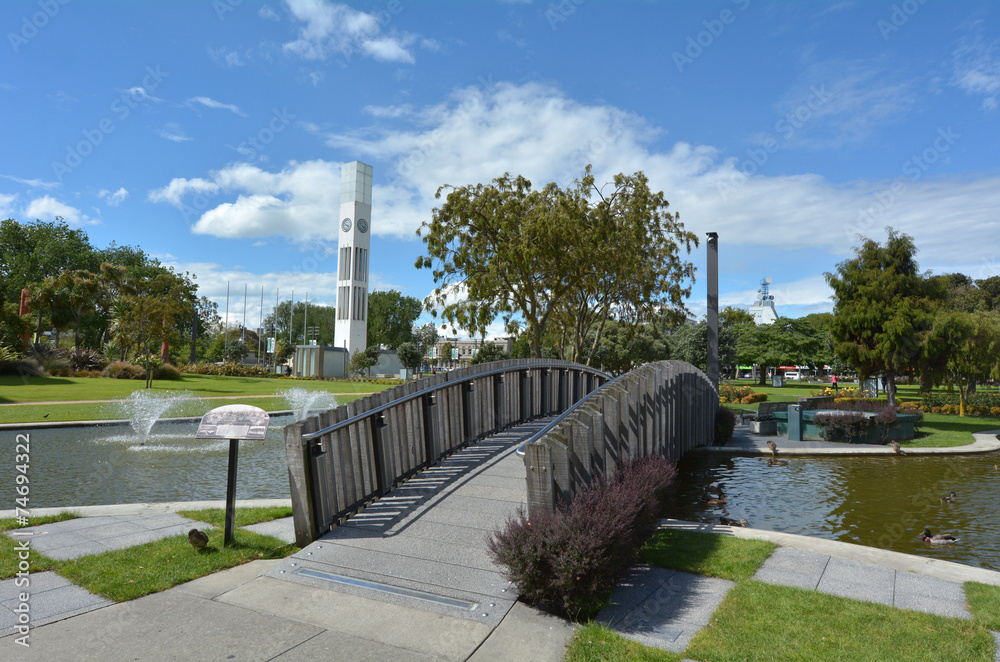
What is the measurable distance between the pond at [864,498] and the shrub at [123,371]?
35.4m

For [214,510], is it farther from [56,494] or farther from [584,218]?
[584,218]

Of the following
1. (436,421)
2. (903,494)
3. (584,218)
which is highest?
(584,218)

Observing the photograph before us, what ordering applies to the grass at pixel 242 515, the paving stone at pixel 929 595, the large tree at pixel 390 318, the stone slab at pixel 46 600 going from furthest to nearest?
the large tree at pixel 390 318 → the grass at pixel 242 515 → the paving stone at pixel 929 595 → the stone slab at pixel 46 600

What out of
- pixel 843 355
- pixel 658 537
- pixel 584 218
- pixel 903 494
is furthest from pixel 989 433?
pixel 658 537

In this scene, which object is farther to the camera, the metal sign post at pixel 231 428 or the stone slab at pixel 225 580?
the metal sign post at pixel 231 428

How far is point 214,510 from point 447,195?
50.3ft

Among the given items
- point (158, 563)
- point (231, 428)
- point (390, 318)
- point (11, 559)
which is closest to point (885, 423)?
point (231, 428)

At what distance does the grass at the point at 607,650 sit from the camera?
4016 mm

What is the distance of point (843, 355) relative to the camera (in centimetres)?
2456

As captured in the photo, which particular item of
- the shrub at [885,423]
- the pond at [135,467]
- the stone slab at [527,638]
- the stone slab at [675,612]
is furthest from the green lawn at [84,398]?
the shrub at [885,423]

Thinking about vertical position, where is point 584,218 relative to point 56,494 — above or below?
above

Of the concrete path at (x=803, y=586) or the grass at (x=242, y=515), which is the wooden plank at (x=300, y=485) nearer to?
the grass at (x=242, y=515)

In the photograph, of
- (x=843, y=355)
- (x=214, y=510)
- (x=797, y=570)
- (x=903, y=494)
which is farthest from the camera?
(x=843, y=355)

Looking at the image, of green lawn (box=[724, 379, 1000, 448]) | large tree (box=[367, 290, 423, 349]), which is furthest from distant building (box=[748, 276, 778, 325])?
green lawn (box=[724, 379, 1000, 448])
